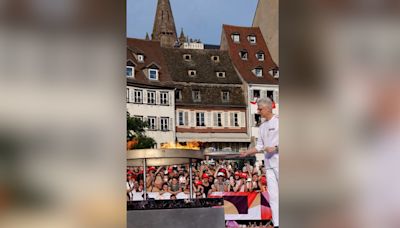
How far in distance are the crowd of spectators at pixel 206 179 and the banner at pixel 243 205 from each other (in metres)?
0.03

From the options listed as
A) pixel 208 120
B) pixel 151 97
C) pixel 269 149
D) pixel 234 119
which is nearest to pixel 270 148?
pixel 269 149

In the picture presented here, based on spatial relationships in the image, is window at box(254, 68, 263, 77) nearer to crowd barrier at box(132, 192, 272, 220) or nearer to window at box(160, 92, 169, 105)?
window at box(160, 92, 169, 105)

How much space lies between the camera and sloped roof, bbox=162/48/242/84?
9.61ft

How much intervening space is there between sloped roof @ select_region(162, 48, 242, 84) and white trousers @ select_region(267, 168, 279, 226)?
50 centimetres

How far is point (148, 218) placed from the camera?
2.84 m

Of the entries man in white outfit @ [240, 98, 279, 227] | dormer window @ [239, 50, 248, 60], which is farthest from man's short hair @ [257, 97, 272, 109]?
dormer window @ [239, 50, 248, 60]

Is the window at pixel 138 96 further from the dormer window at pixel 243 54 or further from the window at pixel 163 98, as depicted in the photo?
the dormer window at pixel 243 54

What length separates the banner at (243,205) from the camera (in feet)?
9.95

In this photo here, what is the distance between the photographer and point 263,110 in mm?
2979

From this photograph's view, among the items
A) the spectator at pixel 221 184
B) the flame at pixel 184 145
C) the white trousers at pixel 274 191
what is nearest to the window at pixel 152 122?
the flame at pixel 184 145
